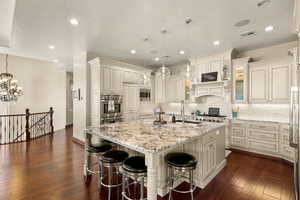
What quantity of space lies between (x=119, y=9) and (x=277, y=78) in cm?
432

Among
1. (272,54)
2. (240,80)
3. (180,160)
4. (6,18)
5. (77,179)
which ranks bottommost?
(77,179)

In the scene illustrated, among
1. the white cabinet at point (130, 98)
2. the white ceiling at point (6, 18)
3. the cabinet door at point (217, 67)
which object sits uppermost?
the white ceiling at point (6, 18)

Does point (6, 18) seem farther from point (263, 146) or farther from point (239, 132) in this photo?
point (263, 146)

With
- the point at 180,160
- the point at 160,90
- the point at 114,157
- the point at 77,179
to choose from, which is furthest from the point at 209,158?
the point at 160,90

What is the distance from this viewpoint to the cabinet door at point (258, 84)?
396 centimetres

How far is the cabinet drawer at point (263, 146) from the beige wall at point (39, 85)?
830 cm

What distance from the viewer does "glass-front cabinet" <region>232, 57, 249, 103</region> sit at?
13.9 ft

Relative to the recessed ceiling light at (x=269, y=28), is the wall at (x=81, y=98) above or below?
below

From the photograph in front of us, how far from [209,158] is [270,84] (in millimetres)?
2988

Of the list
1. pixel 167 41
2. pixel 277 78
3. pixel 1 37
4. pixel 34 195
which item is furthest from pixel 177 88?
pixel 1 37

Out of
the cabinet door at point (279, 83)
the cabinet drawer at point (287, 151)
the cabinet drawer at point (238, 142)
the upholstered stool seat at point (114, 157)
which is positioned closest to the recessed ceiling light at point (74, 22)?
the upholstered stool seat at point (114, 157)

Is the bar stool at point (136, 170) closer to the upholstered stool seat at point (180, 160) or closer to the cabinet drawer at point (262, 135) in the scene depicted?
the upholstered stool seat at point (180, 160)

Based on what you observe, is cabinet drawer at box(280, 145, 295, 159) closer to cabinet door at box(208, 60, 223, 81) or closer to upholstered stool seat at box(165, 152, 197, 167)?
cabinet door at box(208, 60, 223, 81)

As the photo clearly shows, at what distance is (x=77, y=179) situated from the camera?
8.86 feet
